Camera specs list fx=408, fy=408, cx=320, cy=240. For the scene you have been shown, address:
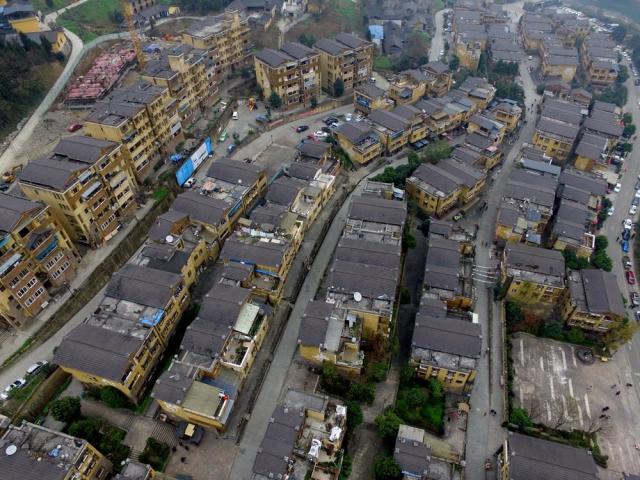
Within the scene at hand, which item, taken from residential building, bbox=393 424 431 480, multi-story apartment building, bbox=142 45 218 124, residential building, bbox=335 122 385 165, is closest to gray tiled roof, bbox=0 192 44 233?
multi-story apartment building, bbox=142 45 218 124

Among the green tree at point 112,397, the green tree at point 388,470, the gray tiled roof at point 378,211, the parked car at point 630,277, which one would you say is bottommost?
the parked car at point 630,277

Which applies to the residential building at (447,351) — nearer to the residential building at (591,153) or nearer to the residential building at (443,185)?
the residential building at (443,185)

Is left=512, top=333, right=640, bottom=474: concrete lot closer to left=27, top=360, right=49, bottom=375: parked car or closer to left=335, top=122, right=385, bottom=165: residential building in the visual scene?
left=335, top=122, right=385, bottom=165: residential building

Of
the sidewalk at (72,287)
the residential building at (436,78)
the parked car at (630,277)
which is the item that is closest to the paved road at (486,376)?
the parked car at (630,277)

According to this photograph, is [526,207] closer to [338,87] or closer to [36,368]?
[338,87]

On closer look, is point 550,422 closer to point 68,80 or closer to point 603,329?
point 603,329

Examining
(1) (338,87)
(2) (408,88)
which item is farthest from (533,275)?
(1) (338,87)

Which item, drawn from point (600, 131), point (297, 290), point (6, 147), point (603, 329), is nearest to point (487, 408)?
point (603, 329)
